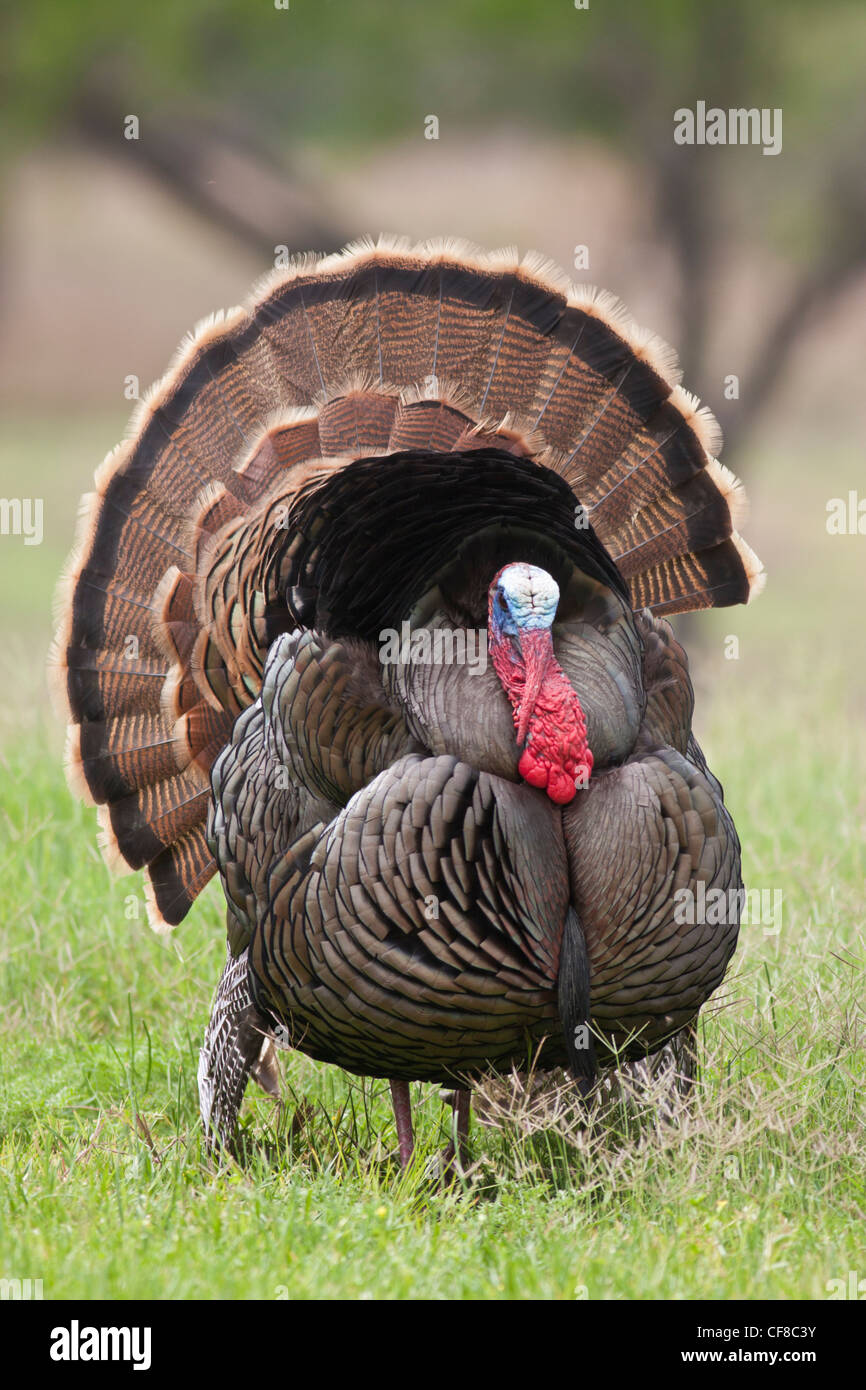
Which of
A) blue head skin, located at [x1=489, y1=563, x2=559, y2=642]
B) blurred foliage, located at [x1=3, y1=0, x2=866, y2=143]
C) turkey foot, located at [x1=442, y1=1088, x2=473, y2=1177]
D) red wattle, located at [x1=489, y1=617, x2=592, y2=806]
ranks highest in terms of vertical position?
blurred foliage, located at [x1=3, y1=0, x2=866, y2=143]

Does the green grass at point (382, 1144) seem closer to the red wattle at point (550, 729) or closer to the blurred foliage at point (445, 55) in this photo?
the red wattle at point (550, 729)

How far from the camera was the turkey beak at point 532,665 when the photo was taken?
3.26 metres

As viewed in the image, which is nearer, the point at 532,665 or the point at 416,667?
the point at 532,665

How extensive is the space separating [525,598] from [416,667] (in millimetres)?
308

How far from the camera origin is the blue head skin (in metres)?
3.32

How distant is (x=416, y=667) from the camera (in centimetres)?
345

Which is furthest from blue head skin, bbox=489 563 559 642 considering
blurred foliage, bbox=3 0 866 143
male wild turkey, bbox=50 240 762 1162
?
blurred foliage, bbox=3 0 866 143

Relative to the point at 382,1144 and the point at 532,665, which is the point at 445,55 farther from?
the point at 382,1144

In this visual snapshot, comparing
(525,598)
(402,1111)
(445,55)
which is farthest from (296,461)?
(445,55)

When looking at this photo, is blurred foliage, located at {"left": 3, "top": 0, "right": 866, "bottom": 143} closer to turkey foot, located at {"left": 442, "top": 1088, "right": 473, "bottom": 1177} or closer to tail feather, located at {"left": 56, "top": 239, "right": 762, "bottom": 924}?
tail feather, located at {"left": 56, "top": 239, "right": 762, "bottom": 924}

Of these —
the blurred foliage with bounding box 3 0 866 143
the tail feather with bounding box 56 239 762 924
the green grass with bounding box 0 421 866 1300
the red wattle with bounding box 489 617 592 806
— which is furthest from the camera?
the blurred foliage with bounding box 3 0 866 143

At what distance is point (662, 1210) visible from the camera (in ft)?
10.9

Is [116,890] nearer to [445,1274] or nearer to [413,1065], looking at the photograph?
[413,1065]

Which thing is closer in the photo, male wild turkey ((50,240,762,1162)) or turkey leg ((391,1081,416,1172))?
male wild turkey ((50,240,762,1162))
